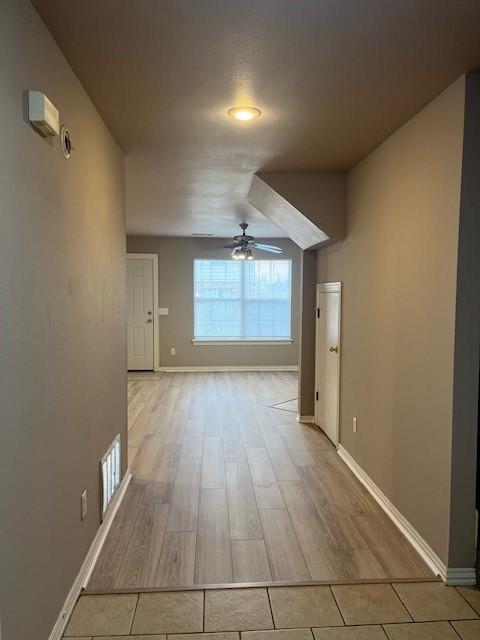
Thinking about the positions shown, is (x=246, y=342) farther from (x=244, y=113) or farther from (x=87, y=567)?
(x=87, y=567)

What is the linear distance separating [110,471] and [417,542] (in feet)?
5.79

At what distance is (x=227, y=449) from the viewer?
4070 millimetres

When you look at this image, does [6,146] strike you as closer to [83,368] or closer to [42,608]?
[83,368]

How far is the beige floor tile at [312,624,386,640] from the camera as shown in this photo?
5.91ft

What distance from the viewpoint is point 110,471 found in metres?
2.76

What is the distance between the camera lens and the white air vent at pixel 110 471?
8.51ft

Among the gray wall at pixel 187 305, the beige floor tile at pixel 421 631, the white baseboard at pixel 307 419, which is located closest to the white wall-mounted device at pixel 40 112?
the beige floor tile at pixel 421 631

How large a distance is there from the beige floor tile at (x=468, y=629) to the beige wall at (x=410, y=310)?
0.30 m

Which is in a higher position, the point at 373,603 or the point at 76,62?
the point at 76,62

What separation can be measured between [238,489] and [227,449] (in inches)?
33.2

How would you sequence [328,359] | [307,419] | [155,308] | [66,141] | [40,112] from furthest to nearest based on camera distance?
[155,308], [307,419], [328,359], [66,141], [40,112]

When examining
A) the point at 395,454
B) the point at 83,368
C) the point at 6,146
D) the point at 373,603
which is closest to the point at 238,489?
the point at 395,454

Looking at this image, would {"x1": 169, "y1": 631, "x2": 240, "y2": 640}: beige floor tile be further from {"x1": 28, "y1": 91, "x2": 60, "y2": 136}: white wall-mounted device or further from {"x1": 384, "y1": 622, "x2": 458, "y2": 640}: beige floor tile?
{"x1": 28, "y1": 91, "x2": 60, "y2": 136}: white wall-mounted device

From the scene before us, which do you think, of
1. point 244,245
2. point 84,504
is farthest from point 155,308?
point 84,504
